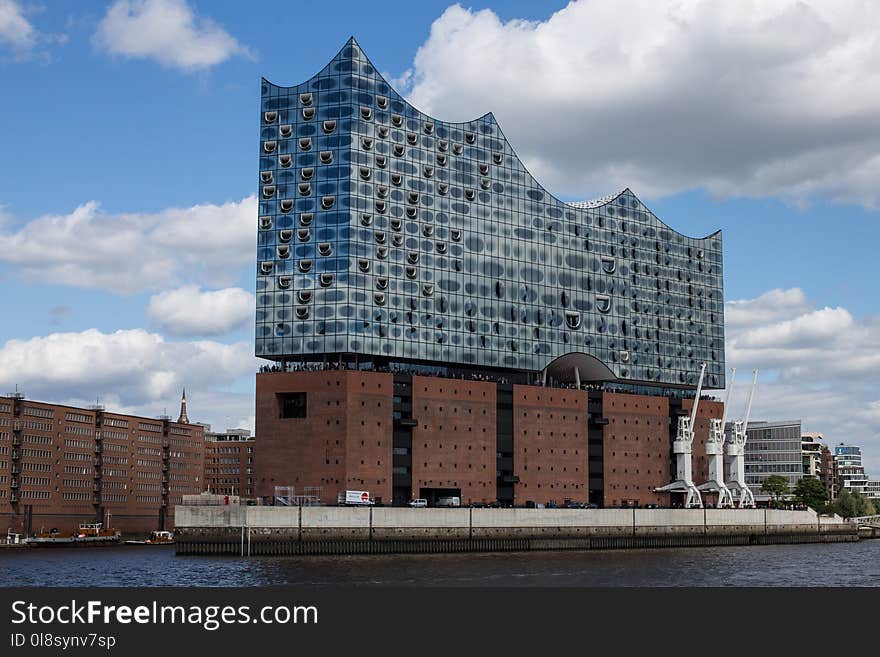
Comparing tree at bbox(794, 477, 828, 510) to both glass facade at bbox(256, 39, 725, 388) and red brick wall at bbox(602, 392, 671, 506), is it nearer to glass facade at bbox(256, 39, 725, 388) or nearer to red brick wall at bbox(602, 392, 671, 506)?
red brick wall at bbox(602, 392, 671, 506)

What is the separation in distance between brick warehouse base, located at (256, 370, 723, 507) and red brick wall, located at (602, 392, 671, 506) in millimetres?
160

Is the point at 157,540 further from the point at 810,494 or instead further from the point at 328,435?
the point at 810,494

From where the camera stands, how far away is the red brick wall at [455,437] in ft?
416

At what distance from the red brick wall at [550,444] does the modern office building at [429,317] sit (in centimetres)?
22

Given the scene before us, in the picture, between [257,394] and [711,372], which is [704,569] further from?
[711,372]

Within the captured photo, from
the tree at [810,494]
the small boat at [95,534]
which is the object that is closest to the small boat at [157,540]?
the small boat at [95,534]

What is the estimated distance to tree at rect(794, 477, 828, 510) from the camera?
194 m

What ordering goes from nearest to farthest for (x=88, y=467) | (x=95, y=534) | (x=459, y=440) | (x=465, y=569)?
(x=465, y=569)
(x=459, y=440)
(x=95, y=534)
(x=88, y=467)

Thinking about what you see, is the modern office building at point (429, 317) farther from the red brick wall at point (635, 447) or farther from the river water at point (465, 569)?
the river water at point (465, 569)

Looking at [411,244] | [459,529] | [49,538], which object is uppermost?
[411,244]

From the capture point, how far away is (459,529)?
120438 mm

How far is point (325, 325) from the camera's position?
411 ft

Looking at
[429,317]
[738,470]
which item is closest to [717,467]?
[738,470]

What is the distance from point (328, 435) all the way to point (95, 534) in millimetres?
56113
